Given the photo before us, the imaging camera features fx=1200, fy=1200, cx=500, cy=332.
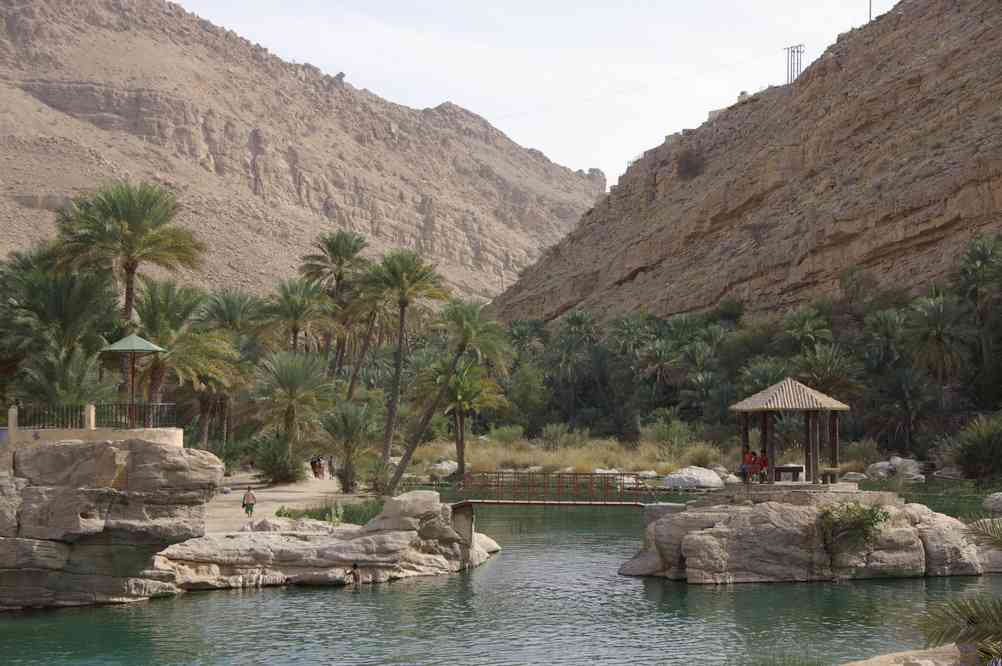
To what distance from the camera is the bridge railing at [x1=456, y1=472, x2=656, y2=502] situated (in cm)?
3725

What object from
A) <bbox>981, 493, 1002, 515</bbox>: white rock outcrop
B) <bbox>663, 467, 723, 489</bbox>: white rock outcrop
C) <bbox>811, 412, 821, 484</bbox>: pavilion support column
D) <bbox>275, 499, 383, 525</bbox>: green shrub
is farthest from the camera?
<bbox>663, 467, 723, 489</bbox>: white rock outcrop

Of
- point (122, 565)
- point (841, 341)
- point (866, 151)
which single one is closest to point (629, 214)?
point (866, 151)

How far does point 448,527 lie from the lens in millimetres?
27578

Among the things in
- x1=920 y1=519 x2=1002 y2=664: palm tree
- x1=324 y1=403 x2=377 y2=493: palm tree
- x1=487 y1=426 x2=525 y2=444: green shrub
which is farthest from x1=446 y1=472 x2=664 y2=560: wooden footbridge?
x1=920 y1=519 x2=1002 y2=664: palm tree

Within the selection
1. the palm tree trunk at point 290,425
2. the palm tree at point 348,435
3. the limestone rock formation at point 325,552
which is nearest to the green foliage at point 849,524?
the limestone rock formation at point 325,552

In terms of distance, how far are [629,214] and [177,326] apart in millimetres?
60063

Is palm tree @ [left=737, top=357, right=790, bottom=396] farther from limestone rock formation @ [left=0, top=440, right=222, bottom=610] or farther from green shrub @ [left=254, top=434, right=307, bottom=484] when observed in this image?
limestone rock formation @ [left=0, top=440, right=222, bottom=610]

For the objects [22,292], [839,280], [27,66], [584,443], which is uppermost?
[27,66]

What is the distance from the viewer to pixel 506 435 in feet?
193

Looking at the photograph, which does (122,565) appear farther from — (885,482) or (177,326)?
(885,482)

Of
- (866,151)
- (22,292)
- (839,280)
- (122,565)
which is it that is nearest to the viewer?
(122,565)

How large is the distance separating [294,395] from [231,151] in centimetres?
10069

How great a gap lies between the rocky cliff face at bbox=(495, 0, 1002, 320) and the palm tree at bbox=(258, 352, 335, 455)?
3347cm

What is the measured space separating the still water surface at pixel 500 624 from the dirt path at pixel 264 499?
5.03 meters
